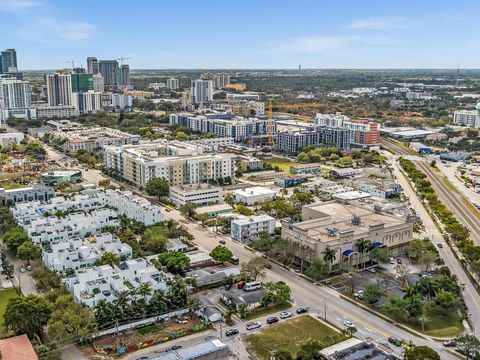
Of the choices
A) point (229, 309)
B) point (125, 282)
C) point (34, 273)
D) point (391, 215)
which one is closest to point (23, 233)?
point (34, 273)

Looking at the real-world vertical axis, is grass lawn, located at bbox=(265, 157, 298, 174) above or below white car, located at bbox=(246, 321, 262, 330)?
above

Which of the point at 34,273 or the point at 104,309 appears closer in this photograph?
the point at 104,309

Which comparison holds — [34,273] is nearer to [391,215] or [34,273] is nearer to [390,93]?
[391,215]

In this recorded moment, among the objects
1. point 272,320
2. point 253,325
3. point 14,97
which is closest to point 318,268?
point 272,320

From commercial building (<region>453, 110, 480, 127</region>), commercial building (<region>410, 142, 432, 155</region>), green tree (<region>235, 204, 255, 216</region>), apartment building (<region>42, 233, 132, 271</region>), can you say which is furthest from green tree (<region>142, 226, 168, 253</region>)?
commercial building (<region>453, 110, 480, 127</region>)

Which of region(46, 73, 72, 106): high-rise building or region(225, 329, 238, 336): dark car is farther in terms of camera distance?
region(46, 73, 72, 106): high-rise building

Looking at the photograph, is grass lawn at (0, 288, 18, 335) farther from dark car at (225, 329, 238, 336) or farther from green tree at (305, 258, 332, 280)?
green tree at (305, 258, 332, 280)

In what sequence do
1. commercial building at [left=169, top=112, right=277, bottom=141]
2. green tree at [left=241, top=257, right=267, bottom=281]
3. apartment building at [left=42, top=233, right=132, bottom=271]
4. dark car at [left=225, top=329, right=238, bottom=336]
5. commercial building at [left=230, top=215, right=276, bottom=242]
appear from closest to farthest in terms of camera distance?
dark car at [left=225, top=329, right=238, bottom=336] < green tree at [left=241, top=257, right=267, bottom=281] < apartment building at [left=42, top=233, right=132, bottom=271] < commercial building at [left=230, top=215, right=276, bottom=242] < commercial building at [left=169, top=112, right=277, bottom=141]
